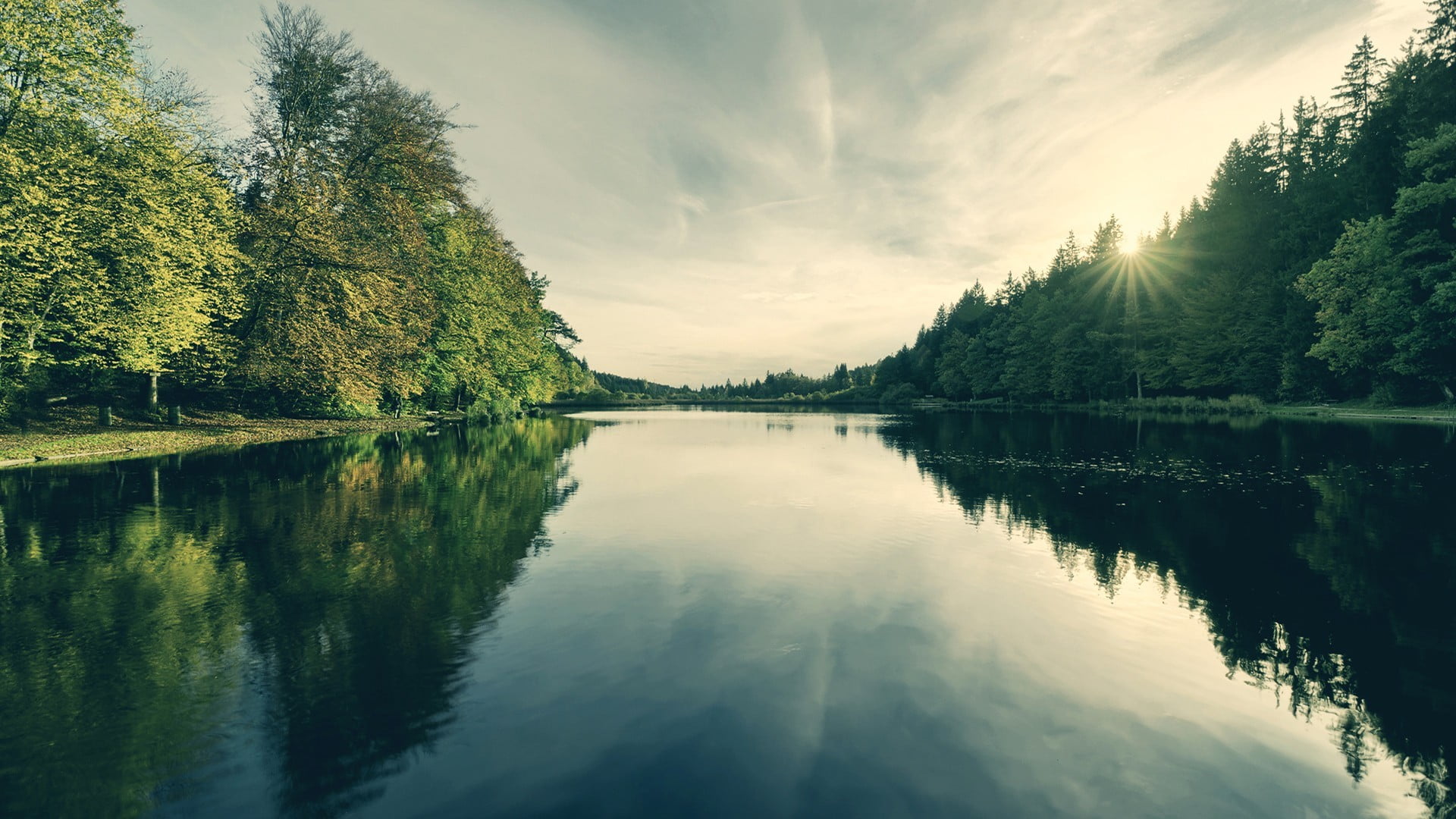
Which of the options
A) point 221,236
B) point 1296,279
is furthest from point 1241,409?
point 221,236

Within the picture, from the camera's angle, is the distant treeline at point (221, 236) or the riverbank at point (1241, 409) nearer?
the distant treeline at point (221, 236)

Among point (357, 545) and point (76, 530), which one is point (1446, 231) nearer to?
point (357, 545)

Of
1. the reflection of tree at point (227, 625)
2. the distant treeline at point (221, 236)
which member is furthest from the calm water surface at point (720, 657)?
the distant treeline at point (221, 236)

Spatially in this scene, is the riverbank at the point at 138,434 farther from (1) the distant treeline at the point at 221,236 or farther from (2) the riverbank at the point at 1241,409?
(2) the riverbank at the point at 1241,409

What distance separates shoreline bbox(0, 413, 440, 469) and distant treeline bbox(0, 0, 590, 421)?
6.76 ft

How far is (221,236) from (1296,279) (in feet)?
270

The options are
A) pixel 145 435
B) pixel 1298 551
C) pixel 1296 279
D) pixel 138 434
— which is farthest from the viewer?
pixel 1296 279

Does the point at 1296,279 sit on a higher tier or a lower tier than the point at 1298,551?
higher

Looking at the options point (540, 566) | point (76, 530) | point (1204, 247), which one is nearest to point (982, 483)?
point (540, 566)

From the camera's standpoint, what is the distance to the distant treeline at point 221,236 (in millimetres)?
23859

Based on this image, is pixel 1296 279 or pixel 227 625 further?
pixel 1296 279

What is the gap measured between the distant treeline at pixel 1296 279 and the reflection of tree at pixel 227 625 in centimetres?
5864

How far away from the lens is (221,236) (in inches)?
1151

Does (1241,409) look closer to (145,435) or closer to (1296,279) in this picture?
(1296,279)
